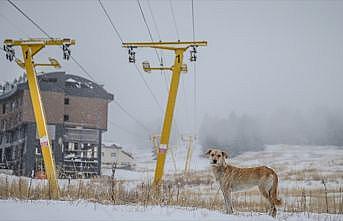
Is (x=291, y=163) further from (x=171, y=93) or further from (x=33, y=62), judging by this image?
(x=33, y=62)

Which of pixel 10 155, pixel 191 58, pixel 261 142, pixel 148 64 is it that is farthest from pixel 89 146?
pixel 261 142

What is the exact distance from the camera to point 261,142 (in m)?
71.4

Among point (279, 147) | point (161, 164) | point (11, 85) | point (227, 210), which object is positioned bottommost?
point (227, 210)

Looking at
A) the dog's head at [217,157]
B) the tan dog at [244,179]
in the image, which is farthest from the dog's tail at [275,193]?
the dog's head at [217,157]

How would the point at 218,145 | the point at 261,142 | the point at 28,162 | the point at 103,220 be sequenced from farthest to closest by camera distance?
the point at 218,145 → the point at 261,142 → the point at 28,162 → the point at 103,220

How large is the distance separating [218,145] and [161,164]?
199ft

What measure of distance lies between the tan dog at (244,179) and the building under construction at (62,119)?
99.5ft

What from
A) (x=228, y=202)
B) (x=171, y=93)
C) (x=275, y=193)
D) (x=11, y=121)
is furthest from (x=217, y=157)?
(x=11, y=121)

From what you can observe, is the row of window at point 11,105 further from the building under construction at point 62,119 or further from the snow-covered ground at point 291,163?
the snow-covered ground at point 291,163

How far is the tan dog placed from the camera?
8.72 m

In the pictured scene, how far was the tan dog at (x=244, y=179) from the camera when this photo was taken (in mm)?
8719

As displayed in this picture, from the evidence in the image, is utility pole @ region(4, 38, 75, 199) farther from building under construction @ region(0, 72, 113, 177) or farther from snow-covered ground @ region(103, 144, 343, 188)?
building under construction @ region(0, 72, 113, 177)

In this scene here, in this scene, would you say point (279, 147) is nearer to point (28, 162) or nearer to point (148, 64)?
point (28, 162)

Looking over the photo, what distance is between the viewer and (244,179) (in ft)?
29.6
